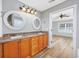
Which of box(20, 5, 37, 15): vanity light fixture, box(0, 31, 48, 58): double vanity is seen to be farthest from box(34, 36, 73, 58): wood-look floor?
box(20, 5, 37, 15): vanity light fixture

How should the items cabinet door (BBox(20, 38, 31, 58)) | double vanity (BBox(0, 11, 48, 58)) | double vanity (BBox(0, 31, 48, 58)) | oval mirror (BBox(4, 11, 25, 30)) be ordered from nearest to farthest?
double vanity (BBox(0, 31, 48, 58)), double vanity (BBox(0, 11, 48, 58)), cabinet door (BBox(20, 38, 31, 58)), oval mirror (BBox(4, 11, 25, 30))

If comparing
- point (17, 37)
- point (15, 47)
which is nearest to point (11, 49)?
point (15, 47)

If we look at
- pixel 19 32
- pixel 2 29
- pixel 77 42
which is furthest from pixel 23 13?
pixel 77 42

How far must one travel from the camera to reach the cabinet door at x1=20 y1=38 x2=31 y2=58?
2742mm

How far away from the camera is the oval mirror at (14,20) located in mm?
2983

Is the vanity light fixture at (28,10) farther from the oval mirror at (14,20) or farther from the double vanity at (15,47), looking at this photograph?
the double vanity at (15,47)

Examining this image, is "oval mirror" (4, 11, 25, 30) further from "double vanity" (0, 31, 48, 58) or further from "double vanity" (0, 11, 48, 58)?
"double vanity" (0, 31, 48, 58)

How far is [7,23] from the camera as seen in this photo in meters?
2.98

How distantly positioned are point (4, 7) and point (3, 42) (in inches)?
52.7

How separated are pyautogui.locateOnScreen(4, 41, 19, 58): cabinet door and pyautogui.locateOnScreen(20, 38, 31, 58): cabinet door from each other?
25 centimetres

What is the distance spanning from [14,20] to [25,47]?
1.03 meters

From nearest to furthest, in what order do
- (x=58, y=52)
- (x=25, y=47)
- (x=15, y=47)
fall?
(x=15, y=47) → (x=25, y=47) → (x=58, y=52)

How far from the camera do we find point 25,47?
295 centimetres

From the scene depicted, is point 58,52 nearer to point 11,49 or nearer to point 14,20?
point 14,20
